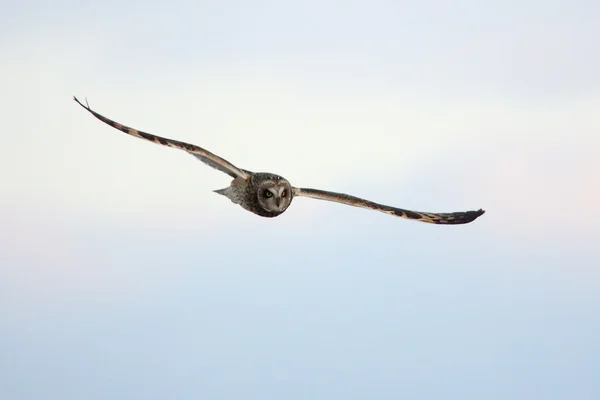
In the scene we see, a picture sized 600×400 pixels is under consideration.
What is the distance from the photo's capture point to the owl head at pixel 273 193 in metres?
28.9

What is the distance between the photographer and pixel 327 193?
3056cm

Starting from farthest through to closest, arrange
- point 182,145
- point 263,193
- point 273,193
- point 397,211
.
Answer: point 397,211 < point 263,193 < point 273,193 < point 182,145

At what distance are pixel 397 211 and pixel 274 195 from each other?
3.98 m

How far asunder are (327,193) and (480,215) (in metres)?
4.14

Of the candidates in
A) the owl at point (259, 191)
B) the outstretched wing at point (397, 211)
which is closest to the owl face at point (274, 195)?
the owl at point (259, 191)

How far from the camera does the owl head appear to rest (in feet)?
94.9

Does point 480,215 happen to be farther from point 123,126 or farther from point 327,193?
point 123,126

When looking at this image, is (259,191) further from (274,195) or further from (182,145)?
(182,145)

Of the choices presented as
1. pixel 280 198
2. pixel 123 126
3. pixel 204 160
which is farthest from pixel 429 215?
pixel 123 126

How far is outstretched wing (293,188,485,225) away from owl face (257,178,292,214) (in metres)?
0.87

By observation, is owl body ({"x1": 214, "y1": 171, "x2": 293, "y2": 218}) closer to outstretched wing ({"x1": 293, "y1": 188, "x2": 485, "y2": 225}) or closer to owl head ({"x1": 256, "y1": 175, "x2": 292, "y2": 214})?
owl head ({"x1": 256, "y1": 175, "x2": 292, "y2": 214})

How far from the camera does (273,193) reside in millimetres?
28922

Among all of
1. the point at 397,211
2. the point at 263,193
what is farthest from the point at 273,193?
the point at 397,211

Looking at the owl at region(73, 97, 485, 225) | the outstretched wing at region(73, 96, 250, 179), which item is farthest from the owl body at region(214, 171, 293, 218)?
the outstretched wing at region(73, 96, 250, 179)
